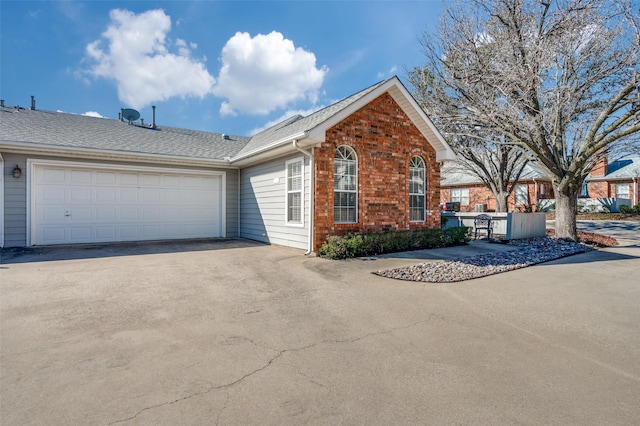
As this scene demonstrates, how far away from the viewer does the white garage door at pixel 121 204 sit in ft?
32.7

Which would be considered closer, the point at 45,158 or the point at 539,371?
the point at 539,371

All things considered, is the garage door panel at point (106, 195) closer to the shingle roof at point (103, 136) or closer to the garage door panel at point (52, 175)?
the garage door panel at point (52, 175)

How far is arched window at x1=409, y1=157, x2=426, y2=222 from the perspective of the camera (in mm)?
10820

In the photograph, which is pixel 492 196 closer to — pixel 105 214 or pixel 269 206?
pixel 269 206

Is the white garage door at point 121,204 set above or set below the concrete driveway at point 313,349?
above

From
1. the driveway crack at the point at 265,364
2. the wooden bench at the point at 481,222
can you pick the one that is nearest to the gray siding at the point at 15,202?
the driveway crack at the point at 265,364

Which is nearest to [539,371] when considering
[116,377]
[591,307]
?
[591,307]

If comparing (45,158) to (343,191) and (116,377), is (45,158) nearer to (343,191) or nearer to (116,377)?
(343,191)

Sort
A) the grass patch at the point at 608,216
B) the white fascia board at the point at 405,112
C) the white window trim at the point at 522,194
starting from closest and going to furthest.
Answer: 1. the white fascia board at the point at 405,112
2. the grass patch at the point at 608,216
3. the white window trim at the point at 522,194

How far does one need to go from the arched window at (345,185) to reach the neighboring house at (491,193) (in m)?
16.3

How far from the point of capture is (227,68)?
42.9 feet

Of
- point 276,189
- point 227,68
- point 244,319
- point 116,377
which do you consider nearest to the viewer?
point 116,377

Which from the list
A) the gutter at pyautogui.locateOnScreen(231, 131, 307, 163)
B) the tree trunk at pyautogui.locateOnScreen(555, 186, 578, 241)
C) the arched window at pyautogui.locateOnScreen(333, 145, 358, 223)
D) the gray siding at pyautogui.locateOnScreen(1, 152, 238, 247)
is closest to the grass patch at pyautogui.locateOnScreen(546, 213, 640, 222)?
the tree trunk at pyautogui.locateOnScreen(555, 186, 578, 241)

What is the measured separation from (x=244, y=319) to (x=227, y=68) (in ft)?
38.1
